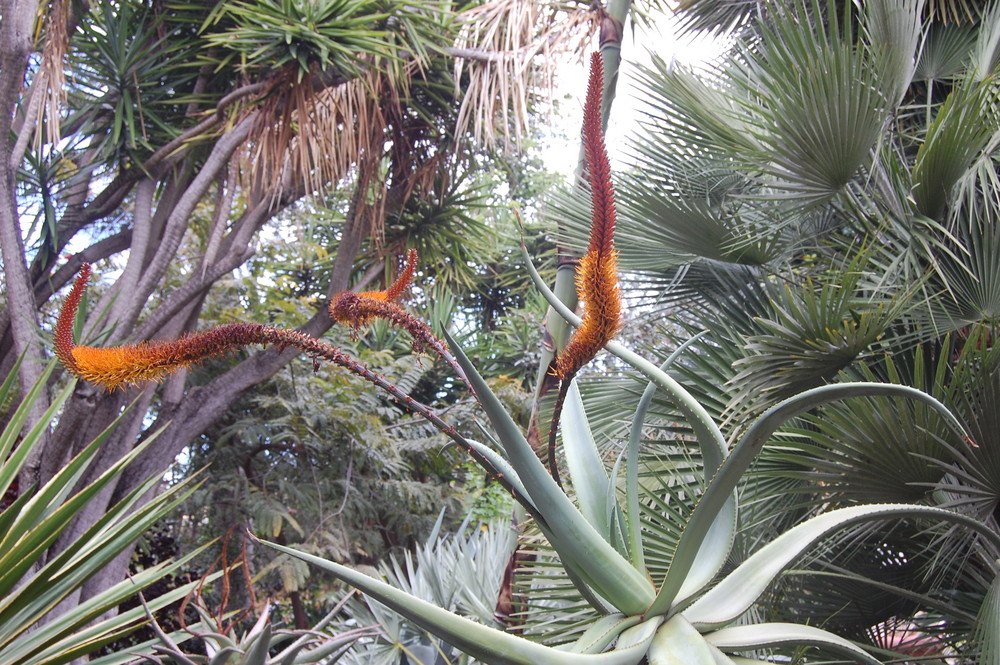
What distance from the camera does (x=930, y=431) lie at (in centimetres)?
218

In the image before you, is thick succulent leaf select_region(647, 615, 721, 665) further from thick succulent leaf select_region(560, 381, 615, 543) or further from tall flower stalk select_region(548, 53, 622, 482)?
tall flower stalk select_region(548, 53, 622, 482)

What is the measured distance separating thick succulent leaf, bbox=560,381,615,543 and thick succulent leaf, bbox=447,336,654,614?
139mm

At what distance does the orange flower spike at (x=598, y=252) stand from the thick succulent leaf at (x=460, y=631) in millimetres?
360

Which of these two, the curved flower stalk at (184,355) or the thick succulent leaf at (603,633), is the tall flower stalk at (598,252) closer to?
the curved flower stalk at (184,355)

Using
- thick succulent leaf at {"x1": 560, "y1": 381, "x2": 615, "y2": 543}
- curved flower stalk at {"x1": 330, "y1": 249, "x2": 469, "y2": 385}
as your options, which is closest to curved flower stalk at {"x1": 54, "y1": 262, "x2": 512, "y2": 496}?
curved flower stalk at {"x1": 330, "y1": 249, "x2": 469, "y2": 385}

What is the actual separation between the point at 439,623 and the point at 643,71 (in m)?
3.12

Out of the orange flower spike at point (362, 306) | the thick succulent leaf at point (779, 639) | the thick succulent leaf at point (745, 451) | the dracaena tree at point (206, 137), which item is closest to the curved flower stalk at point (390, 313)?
the orange flower spike at point (362, 306)

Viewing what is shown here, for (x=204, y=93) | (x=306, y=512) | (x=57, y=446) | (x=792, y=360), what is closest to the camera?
(x=792, y=360)

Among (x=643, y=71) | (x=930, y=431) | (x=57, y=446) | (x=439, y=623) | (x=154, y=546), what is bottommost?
(x=154, y=546)

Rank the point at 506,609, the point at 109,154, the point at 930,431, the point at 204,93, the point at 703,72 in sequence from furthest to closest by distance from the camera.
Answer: the point at 204,93
the point at 109,154
the point at 703,72
the point at 930,431
the point at 506,609

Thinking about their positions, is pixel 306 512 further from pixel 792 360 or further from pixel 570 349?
pixel 570 349

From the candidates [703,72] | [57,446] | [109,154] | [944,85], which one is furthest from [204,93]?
[944,85]

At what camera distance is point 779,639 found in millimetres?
973

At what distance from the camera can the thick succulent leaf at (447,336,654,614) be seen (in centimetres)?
105
